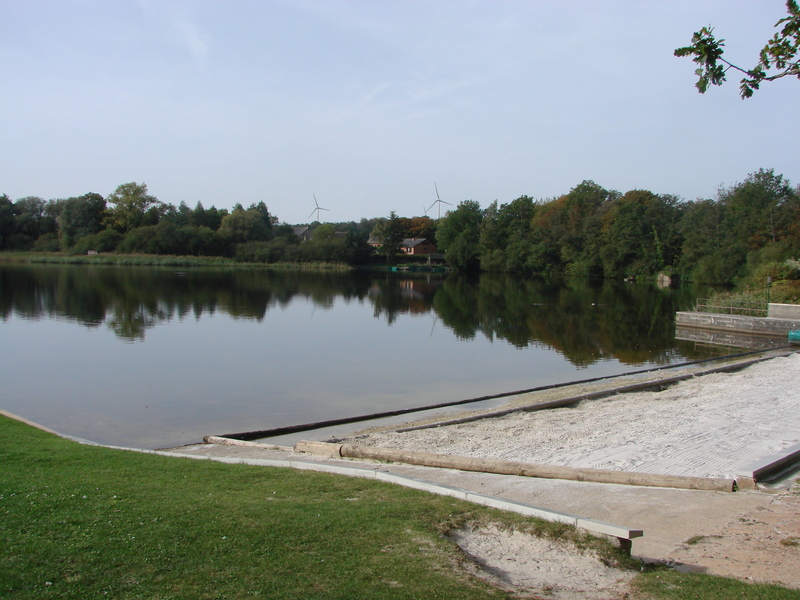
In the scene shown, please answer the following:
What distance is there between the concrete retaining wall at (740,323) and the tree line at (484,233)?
1769 inches

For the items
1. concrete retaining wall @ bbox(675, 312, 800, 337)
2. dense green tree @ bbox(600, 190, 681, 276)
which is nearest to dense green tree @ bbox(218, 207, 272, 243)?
dense green tree @ bbox(600, 190, 681, 276)

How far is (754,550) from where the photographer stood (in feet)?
20.5

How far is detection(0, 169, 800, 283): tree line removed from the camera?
86.9 m

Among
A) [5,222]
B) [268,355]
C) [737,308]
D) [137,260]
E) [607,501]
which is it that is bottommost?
[268,355]

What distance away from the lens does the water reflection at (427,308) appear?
3150 cm

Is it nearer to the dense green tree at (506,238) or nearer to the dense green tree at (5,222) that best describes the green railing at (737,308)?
the dense green tree at (506,238)

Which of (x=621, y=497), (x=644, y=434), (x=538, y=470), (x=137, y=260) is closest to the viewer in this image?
(x=621, y=497)

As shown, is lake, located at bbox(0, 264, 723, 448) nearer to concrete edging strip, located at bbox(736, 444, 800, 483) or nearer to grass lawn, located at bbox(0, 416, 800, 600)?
grass lawn, located at bbox(0, 416, 800, 600)

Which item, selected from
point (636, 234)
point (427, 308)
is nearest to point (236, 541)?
point (427, 308)

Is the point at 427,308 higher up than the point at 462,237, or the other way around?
the point at 462,237

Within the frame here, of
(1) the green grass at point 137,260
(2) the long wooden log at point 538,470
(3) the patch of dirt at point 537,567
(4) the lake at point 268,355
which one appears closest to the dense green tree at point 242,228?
(1) the green grass at point 137,260

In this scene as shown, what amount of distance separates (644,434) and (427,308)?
35522 millimetres

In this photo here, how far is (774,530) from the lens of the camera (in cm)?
683

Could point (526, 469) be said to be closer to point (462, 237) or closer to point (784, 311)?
point (784, 311)
